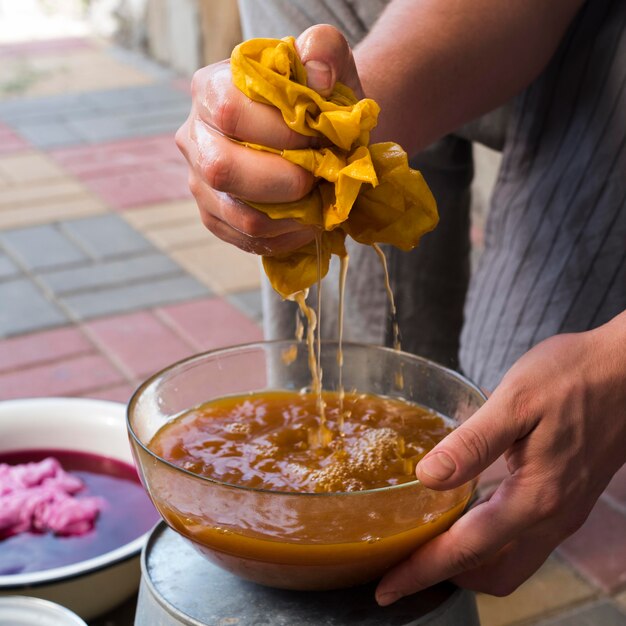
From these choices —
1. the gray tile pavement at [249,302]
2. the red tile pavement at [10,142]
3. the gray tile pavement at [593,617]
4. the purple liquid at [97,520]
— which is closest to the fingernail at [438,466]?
the purple liquid at [97,520]

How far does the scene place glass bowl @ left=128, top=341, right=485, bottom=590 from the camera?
79 cm

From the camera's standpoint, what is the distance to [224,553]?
0.84 meters

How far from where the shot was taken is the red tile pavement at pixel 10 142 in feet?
11.5

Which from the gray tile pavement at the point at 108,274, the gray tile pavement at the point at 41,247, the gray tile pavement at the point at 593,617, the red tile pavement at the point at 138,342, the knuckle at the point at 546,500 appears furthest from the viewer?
the gray tile pavement at the point at 41,247

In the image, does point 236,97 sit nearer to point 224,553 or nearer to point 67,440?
point 224,553

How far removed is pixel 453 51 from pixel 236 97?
0.46 metres

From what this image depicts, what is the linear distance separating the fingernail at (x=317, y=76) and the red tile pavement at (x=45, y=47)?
4.22 m

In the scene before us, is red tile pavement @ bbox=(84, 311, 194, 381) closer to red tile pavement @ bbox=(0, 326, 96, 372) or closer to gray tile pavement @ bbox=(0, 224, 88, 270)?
red tile pavement @ bbox=(0, 326, 96, 372)

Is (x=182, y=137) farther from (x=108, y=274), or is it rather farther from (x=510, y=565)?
(x=108, y=274)

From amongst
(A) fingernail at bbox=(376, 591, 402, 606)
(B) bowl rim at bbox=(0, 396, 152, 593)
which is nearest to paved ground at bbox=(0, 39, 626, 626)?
(B) bowl rim at bbox=(0, 396, 152, 593)

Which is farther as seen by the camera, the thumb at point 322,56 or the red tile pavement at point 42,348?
the red tile pavement at point 42,348

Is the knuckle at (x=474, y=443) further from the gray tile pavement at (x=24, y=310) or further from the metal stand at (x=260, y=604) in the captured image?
the gray tile pavement at (x=24, y=310)

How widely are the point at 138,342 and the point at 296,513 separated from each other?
1565 millimetres

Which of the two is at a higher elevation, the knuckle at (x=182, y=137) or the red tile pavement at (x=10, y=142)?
the knuckle at (x=182, y=137)
